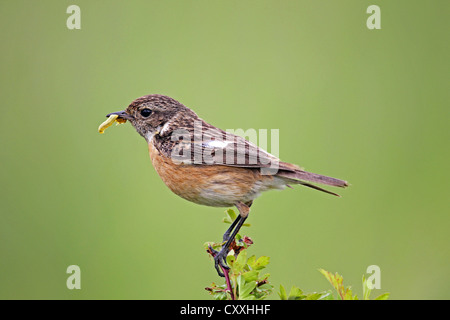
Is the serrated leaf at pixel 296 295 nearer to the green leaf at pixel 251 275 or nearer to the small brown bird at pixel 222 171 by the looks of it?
the green leaf at pixel 251 275

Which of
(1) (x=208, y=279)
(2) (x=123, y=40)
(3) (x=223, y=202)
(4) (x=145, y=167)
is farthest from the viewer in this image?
(2) (x=123, y=40)

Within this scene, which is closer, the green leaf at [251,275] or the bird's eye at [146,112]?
the green leaf at [251,275]

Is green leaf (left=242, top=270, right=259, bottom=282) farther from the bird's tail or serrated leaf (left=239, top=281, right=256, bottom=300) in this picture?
the bird's tail

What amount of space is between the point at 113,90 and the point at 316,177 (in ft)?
12.1

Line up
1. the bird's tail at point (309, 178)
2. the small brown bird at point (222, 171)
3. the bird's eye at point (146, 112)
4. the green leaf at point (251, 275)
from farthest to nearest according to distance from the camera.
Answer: the bird's eye at point (146, 112)
the small brown bird at point (222, 171)
the bird's tail at point (309, 178)
the green leaf at point (251, 275)

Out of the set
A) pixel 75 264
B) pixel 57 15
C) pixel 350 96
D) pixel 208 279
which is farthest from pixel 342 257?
pixel 57 15

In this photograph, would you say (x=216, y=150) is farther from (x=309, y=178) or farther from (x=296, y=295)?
(x=296, y=295)

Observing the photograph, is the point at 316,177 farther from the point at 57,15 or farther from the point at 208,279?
the point at 57,15

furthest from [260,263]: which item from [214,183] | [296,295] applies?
[214,183]

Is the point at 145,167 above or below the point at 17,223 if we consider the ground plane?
above

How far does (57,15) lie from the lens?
274 inches

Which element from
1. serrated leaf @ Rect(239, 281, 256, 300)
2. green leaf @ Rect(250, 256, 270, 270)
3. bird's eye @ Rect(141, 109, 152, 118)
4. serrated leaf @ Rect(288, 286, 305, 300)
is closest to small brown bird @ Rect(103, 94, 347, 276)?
bird's eye @ Rect(141, 109, 152, 118)

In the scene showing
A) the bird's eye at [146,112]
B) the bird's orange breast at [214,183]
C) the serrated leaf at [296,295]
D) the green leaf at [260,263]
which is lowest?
the serrated leaf at [296,295]

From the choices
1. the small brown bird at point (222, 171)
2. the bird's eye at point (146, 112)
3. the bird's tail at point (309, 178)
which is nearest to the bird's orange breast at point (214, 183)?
the small brown bird at point (222, 171)
